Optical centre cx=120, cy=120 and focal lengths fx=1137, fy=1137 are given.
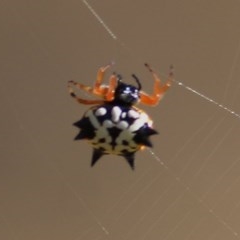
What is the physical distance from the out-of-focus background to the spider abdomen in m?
0.90

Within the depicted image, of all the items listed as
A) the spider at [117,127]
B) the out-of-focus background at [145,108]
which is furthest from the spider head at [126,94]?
the out-of-focus background at [145,108]

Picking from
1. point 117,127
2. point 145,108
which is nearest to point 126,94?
point 117,127

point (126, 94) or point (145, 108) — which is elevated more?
point (145, 108)

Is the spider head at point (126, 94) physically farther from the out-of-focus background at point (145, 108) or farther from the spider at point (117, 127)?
the out-of-focus background at point (145, 108)

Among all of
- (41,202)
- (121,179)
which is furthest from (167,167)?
(41,202)

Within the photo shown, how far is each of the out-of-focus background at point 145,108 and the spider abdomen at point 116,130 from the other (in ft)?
2.94

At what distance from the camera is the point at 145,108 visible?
3.60m

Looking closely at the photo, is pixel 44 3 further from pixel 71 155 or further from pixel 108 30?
pixel 71 155

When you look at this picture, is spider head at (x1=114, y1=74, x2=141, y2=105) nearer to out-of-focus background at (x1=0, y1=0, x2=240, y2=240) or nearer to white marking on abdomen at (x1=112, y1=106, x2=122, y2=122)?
white marking on abdomen at (x1=112, y1=106, x2=122, y2=122)

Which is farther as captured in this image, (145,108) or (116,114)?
(145,108)

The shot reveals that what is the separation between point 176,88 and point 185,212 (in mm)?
420

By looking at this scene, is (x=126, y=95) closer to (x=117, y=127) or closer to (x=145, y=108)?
(x=117, y=127)

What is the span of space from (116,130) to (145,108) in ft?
3.40

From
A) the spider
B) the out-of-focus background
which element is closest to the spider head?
the spider
